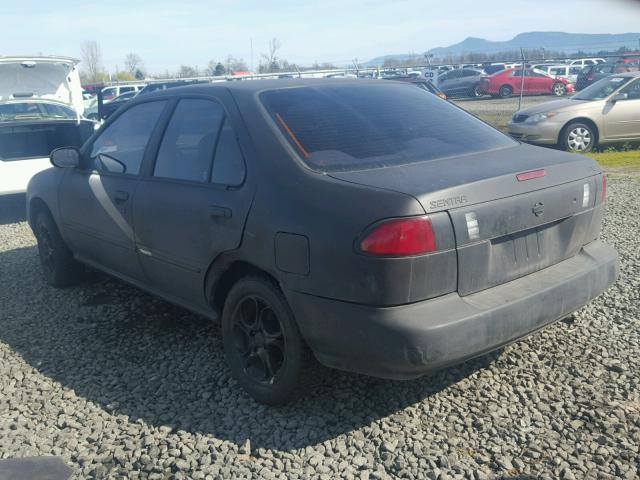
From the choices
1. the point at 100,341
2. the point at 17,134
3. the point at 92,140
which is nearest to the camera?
the point at 100,341

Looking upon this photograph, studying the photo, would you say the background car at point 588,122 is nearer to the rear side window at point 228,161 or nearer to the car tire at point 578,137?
the car tire at point 578,137

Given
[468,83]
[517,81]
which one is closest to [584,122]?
[468,83]

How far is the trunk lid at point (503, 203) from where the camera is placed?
3.02 meters

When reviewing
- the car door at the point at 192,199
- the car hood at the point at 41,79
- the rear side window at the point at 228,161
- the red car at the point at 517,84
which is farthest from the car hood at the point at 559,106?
the red car at the point at 517,84

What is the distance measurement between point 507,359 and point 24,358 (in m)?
3.12

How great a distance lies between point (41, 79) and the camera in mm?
10719

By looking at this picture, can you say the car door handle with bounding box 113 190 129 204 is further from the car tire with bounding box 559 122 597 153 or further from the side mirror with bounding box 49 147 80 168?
the car tire with bounding box 559 122 597 153

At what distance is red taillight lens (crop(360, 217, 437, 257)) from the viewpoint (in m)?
2.86

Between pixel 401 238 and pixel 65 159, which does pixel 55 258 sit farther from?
pixel 401 238

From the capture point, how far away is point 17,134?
9.27 m

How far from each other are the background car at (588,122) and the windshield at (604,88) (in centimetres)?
8

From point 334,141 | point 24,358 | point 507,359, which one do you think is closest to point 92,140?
point 24,358

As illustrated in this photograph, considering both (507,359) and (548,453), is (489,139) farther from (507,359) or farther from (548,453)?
(548,453)

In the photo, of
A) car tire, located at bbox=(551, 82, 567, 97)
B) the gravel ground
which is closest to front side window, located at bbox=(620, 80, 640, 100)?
the gravel ground
